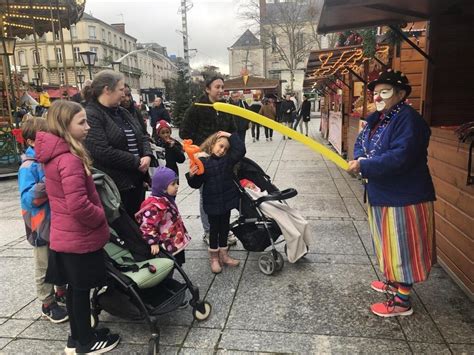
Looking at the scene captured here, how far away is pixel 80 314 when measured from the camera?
2414mm

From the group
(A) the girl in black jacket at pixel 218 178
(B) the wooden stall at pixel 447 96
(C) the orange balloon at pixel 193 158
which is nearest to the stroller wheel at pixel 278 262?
(A) the girl in black jacket at pixel 218 178

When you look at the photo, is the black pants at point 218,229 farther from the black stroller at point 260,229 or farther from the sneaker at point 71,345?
the sneaker at point 71,345

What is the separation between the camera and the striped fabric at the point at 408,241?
2.70m

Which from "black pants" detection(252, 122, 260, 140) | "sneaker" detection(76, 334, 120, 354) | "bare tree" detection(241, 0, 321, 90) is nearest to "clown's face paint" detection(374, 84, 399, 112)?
"sneaker" detection(76, 334, 120, 354)

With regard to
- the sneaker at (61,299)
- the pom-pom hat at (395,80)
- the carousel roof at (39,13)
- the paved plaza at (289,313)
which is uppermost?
the carousel roof at (39,13)

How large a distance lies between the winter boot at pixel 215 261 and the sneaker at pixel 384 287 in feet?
4.64

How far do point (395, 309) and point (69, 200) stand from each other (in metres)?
2.44

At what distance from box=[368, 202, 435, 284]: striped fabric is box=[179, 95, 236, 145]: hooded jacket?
182cm

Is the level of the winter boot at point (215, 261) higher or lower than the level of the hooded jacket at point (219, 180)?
lower

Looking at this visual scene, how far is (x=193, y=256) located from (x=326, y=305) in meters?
1.62

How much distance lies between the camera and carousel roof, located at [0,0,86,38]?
9.34 meters

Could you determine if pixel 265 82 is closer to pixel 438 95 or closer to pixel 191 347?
pixel 438 95

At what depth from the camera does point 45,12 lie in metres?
10.2

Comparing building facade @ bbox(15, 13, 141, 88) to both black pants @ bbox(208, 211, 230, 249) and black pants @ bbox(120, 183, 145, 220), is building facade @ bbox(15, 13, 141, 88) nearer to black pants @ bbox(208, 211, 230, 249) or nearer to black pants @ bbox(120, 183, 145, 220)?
black pants @ bbox(120, 183, 145, 220)
